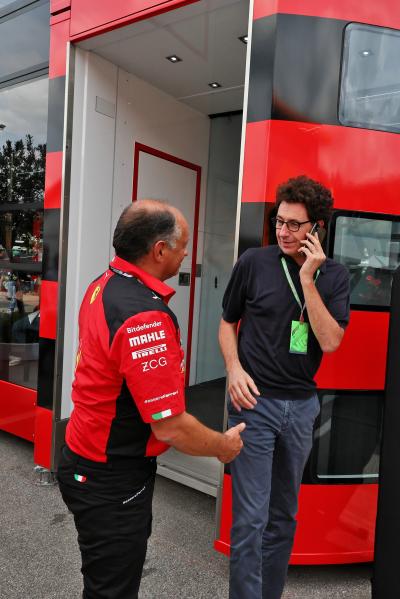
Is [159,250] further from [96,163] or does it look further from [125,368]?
[96,163]

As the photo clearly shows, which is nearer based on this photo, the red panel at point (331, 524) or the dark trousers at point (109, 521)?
the dark trousers at point (109, 521)

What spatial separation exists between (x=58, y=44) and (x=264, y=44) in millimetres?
1570

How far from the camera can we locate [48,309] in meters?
3.30

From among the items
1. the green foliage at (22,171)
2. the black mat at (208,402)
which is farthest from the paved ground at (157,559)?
the green foliage at (22,171)

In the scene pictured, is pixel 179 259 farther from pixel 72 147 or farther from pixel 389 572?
pixel 72 147

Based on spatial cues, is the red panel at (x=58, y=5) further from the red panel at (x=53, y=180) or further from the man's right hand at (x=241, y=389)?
the man's right hand at (x=241, y=389)

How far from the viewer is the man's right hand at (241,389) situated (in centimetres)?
186

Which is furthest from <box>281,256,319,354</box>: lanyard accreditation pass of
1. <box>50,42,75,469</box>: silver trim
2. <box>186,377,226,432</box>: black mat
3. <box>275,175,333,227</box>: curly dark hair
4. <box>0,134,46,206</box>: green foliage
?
<box>0,134,46,206</box>: green foliage

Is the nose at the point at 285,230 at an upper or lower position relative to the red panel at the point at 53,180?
lower

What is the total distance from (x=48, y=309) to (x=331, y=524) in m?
2.16

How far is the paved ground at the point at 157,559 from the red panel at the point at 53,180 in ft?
6.31

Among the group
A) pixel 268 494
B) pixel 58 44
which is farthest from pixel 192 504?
pixel 58 44

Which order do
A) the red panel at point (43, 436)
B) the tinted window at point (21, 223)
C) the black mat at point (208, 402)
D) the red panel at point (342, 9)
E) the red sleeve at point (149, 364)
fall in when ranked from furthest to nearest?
the black mat at point (208, 402)
the tinted window at point (21, 223)
the red panel at point (43, 436)
the red panel at point (342, 9)
the red sleeve at point (149, 364)

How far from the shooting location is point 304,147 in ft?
A: 7.38
